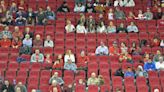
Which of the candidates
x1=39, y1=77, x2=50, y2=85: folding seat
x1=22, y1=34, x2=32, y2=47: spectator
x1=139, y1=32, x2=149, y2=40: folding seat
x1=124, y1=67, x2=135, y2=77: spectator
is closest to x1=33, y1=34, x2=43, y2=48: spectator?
x1=22, y1=34, x2=32, y2=47: spectator

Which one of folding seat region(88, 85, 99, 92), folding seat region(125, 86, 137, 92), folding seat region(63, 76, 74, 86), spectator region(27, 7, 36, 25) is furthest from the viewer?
spectator region(27, 7, 36, 25)

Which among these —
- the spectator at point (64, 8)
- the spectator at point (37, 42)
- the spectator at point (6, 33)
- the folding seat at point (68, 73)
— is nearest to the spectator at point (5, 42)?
the spectator at point (6, 33)

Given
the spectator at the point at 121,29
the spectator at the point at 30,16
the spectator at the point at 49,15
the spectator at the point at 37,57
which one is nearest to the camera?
the spectator at the point at 37,57

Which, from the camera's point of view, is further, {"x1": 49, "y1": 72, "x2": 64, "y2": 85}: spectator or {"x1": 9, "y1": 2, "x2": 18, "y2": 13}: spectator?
{"x1": 9, "y1": 2, "x2": 18, "y2": 13}: spectator

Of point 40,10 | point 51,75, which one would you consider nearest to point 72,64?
point 51,75

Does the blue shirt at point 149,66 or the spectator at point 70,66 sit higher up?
the spectator at point 70,66

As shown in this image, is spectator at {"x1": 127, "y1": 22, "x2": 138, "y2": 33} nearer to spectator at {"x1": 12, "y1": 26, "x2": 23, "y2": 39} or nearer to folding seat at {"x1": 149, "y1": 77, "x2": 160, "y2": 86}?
folding seat at {"x1": 149, "y1": 77, "x2": 160, "y2": 86}

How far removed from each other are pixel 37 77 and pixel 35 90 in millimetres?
1108

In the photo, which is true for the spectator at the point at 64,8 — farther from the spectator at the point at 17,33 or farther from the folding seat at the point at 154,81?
the folding seat at the point at 154,81

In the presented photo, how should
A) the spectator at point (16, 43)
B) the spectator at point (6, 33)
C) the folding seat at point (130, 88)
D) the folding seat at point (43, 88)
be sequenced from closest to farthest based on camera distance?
the folding seat at point (130, 88)
the folding seat at point (43, 88)
the spectator at point (16, 43)
the spectator at point (6, 33)

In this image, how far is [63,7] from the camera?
23734mm

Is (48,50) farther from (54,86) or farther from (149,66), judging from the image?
(149,66)

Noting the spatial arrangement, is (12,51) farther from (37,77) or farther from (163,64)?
(163,64)

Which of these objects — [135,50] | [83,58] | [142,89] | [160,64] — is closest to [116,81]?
[142,89]
